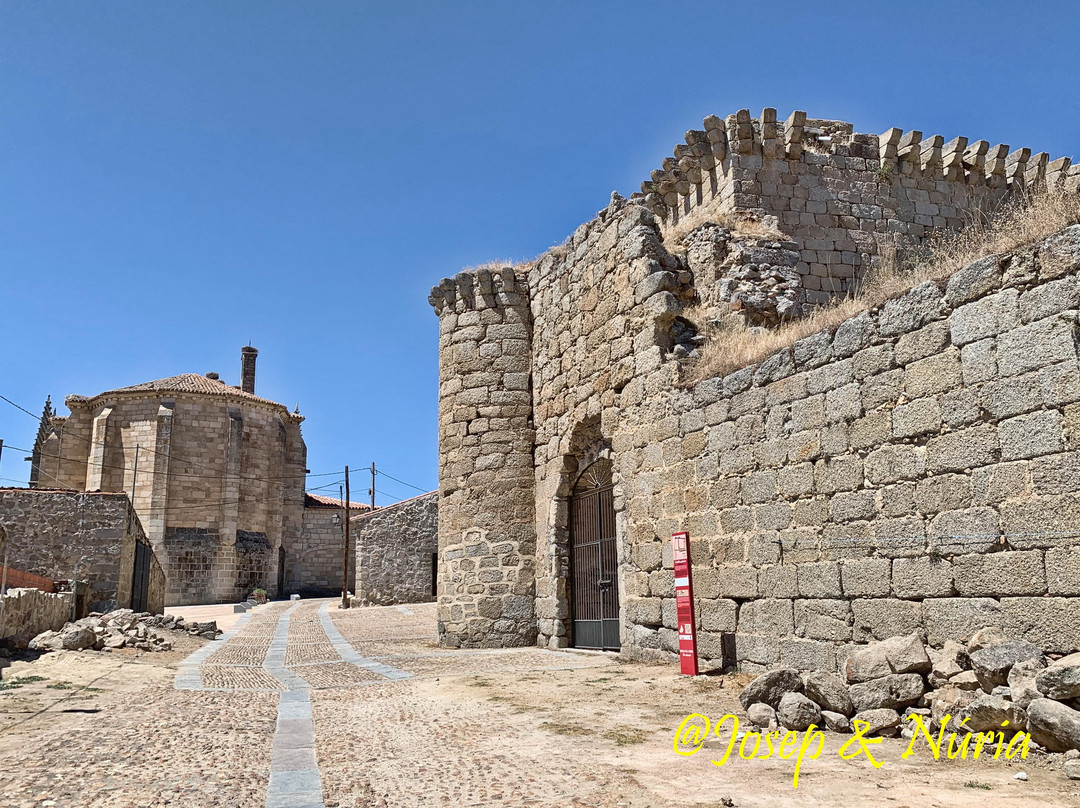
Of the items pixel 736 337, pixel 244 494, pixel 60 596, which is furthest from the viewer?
pixel 244 494

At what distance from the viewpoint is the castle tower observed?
1135 centimetres

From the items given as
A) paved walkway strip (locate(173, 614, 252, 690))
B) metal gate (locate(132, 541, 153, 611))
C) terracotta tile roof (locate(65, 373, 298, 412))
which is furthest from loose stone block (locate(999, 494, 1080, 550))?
terracotta tile roof (locate(65, 373, 298, 412))

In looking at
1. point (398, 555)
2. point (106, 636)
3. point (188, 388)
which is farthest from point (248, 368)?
point (106, 636)

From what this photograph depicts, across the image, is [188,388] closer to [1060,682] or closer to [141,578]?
[141,578]

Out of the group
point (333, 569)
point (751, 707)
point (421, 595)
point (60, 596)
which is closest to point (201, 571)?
point (333, 569)

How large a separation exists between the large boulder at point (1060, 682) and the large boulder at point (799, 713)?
123cm

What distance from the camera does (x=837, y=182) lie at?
481 inches

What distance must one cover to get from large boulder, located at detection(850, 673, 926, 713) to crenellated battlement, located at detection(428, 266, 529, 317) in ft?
27.6

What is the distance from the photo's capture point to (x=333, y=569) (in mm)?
42875

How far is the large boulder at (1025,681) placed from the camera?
412cm

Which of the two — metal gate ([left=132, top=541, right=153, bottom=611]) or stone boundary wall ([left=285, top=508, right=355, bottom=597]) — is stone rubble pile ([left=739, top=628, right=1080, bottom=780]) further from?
stone boundary wall ([left=285, top=508, right=355, bottom=597])

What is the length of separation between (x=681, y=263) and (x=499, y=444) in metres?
3.91

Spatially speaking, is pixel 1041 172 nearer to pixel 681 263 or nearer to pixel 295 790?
pixel 681 263

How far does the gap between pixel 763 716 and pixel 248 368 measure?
Answer: 44.9 meters
